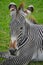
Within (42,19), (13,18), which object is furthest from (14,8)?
(42,19)

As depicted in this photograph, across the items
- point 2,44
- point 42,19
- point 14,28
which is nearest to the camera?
point 14,28

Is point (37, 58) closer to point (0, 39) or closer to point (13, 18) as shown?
point (13, 18)

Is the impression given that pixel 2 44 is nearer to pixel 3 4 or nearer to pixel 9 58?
pixel 9 58

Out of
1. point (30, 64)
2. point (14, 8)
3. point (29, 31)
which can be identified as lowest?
point (30, 64)

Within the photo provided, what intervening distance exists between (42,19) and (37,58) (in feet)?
8.57

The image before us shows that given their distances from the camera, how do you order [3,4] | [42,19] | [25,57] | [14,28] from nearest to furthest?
[14,28] < [25,57] < [42,19] < [3,4]

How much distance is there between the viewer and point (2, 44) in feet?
24.8

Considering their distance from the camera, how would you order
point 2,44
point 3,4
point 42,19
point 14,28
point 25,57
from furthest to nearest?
point 3,4
point 42,19
point 2,44
point 25,57
point 14,28

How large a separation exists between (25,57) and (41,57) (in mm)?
396

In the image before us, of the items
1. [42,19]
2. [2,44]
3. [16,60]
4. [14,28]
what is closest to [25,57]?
[16,60]

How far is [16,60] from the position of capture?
6.27 meters

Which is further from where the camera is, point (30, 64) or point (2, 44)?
point (2, 44)

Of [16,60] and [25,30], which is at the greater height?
[25,30]

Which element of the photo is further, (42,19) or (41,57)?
(42,19)
